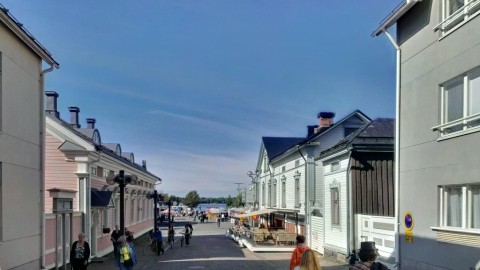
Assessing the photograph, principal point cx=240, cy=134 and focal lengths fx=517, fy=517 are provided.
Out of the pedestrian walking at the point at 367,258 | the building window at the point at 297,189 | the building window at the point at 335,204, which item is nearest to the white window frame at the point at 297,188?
the building window at the point at 297,189

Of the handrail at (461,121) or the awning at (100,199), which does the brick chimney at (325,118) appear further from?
the handrail at (461,121)

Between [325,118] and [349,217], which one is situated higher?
[325,118]

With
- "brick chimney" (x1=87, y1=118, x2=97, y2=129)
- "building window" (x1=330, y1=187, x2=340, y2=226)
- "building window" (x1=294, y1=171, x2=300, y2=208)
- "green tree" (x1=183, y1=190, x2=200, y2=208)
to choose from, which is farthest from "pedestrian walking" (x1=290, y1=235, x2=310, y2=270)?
"green tree" (x1=183, y1=190, x2=200, y2=208)

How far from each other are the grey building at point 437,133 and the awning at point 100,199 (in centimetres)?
1280

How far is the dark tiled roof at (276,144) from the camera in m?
38.3

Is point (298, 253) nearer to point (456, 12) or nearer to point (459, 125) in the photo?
point (459, 125)

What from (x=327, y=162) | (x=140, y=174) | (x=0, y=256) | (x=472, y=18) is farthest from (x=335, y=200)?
(x=140, y=174)

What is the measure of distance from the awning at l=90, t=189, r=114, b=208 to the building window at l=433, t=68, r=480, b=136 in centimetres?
1459

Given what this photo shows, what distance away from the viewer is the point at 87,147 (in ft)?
66.2

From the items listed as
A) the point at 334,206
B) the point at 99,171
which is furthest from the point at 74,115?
the point at 334,206

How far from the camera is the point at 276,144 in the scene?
39.8m

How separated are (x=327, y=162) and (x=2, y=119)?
46.7 feet

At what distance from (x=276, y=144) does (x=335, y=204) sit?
1879 cm

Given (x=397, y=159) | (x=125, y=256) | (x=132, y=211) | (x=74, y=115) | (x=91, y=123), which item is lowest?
(x=132, y=211)
